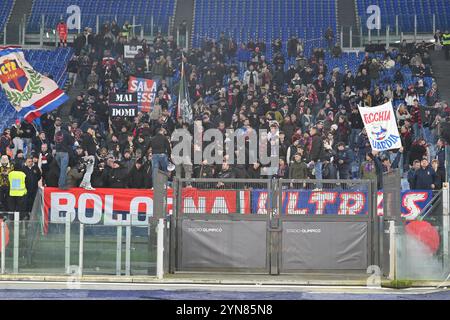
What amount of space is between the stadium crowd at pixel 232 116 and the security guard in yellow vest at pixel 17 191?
25 cm

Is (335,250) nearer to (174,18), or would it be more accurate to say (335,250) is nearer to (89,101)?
(89,101)

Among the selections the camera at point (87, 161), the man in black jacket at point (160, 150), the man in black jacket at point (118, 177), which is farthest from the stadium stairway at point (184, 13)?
the man in black jacket at point (118, 177)

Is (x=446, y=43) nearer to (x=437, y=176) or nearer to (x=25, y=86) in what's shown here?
(x=437, y=176)

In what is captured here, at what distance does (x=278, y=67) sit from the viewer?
33969mm

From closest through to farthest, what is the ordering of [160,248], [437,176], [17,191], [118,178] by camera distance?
[160,248] < [17,191] < [437,176] < [118,178]

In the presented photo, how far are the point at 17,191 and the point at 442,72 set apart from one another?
1890 centimetres

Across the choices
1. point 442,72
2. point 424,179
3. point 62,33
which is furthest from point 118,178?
point 62,33

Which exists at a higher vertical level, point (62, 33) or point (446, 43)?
point (62, 33)

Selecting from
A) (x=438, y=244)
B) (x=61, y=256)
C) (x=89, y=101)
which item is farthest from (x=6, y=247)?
(x=89, y=101)

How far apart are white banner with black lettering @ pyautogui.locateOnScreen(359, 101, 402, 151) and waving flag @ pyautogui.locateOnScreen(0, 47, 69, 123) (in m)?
9.44

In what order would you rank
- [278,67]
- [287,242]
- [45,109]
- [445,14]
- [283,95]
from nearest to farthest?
1. [287,242]
2. [45,109]
3. [283,95]
4. [278,67]
5. [445,14]

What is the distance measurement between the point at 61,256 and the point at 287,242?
450 cm

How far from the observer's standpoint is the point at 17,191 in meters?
22.9

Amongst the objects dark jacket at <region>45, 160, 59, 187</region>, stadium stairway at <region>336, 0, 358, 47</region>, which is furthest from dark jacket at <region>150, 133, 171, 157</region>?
stadium stairway at <region>336, 0, 358, 47</region>
